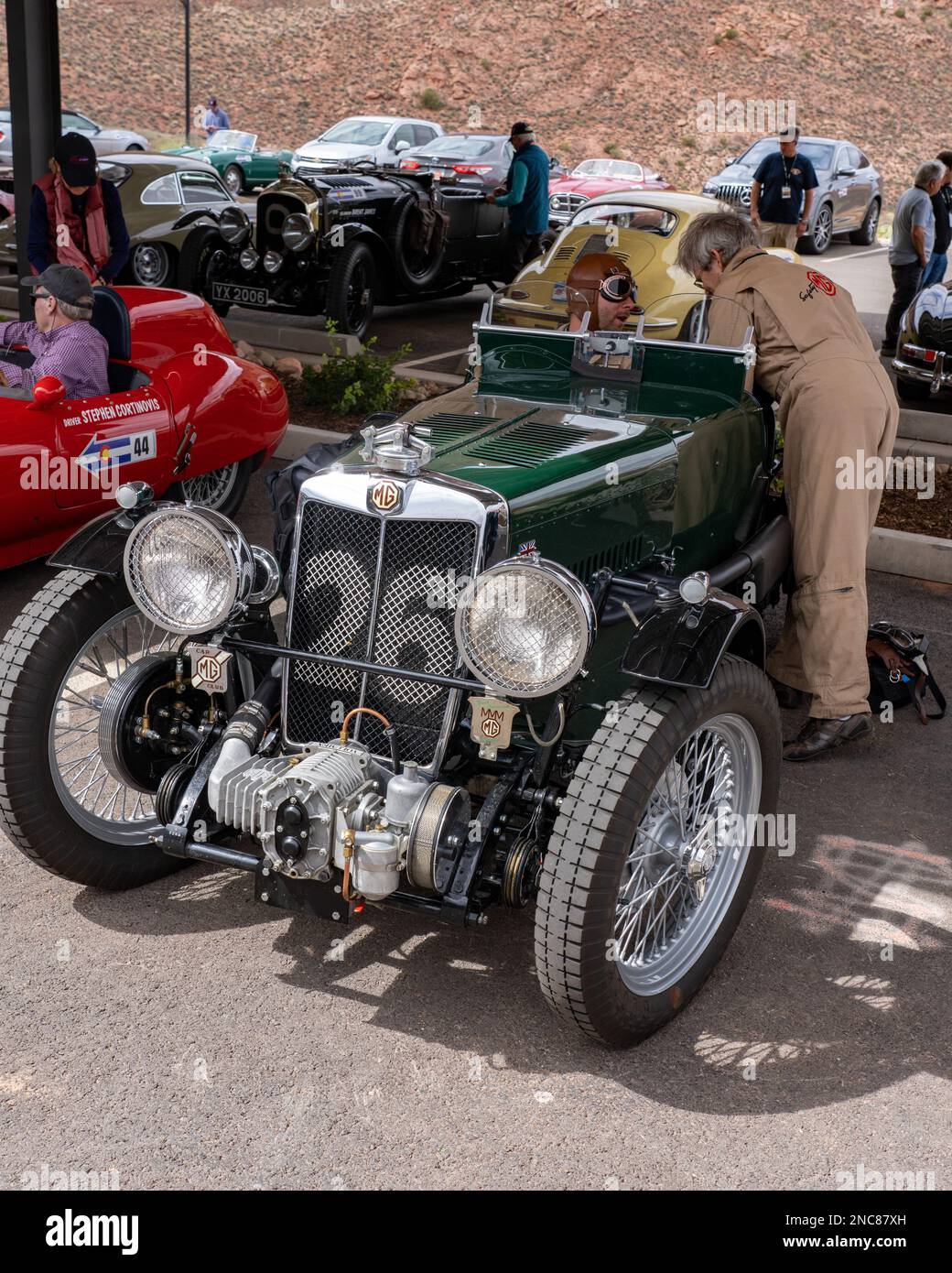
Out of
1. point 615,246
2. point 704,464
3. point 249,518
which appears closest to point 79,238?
point 249,518

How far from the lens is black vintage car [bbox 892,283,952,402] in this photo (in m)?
9.62

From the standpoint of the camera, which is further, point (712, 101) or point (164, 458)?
point (712, 101)

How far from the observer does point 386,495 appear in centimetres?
348

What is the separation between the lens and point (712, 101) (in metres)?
53.3

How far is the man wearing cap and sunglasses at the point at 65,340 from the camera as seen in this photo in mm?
5863

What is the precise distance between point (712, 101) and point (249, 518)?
5159 centimetres

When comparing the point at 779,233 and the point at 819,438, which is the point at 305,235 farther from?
the point at 819,438

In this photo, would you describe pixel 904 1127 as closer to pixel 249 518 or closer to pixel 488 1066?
pixel 488 1066

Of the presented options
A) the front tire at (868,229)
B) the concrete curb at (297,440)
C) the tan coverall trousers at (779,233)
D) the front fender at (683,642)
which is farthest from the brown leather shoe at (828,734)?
the front tire at (868,229)

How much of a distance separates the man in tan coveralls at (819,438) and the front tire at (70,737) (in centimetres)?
237

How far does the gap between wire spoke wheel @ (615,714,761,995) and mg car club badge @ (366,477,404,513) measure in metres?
0.98

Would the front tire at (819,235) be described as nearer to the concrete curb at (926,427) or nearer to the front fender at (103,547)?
the concrete curb at (926,427)

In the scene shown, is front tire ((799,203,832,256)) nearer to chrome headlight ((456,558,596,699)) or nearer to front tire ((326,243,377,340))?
front tire ((326,243,377,340))

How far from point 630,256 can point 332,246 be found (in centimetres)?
279
